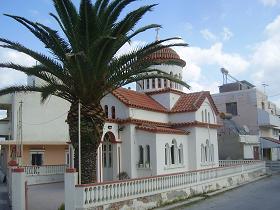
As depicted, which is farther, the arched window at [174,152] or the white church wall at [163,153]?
the arched window at [174,152]

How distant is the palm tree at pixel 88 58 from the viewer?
13.6 meters

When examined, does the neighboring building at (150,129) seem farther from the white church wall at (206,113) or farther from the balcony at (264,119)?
the balcony at (264,119)

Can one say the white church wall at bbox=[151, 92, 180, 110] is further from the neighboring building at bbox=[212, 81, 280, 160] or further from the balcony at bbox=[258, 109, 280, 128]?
the balcony at bbox=[258, 109, 280, 128]

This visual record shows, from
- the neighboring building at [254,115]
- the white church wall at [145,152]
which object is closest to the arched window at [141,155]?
the white church wall at [145,152]

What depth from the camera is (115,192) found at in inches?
Answer: 554

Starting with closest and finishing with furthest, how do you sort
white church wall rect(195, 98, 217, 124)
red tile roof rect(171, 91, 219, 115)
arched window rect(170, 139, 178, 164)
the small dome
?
1. arched window rect(170, 139, 178, 164)
2. red tile roof rect(171, 91, 219, 115)
3. white church wall rect(195, 98, 217, 124)
4. the small dome

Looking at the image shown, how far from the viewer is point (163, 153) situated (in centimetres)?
2428

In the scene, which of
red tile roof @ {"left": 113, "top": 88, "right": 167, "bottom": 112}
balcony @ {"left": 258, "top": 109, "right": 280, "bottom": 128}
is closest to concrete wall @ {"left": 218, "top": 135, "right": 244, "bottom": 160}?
balcony @ {"left": 258, "top": 109, "right": 280, "bottom": 128}

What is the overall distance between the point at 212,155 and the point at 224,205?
13249 millimetres

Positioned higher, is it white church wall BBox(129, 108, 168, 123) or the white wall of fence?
white church wall BBox(129, 108, 168, 123)

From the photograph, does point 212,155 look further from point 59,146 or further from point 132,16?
point 132,16

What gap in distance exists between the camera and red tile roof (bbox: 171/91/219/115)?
94.2 feet

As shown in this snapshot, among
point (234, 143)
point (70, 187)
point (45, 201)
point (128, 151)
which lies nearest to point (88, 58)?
point (70, 187)

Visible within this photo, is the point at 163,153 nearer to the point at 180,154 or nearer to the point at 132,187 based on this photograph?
the point at 180,154
